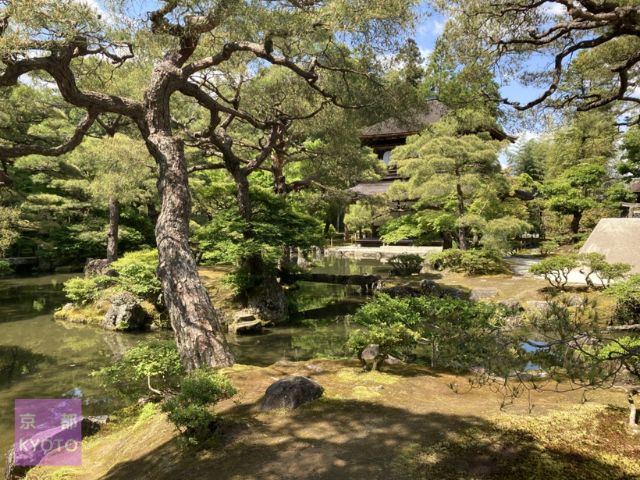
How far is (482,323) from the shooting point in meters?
3.78

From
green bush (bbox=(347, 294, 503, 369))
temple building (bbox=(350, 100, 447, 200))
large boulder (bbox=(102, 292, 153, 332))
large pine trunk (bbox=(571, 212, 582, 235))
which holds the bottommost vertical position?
large boulder (bbox=(102, 292, 153, 332))

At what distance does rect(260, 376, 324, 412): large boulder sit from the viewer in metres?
4.64

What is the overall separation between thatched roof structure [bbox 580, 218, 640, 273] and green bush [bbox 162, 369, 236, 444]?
480 inches

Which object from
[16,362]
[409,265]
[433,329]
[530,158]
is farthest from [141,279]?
[530,158]

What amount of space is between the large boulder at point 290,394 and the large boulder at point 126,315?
8401 millimetres

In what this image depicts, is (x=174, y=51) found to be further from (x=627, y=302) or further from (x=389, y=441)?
(x=627, y=302)

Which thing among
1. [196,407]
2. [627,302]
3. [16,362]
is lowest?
[16,362]

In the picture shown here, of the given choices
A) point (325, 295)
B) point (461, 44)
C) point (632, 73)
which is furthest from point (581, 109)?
point (325, 295)

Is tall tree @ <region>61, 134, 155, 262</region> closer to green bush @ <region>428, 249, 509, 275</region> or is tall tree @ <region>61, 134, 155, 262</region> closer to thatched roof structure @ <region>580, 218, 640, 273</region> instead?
green bush @ <region>428, 249, 509, 275</region>

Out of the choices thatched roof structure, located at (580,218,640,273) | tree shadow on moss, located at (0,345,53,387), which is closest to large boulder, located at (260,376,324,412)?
tree shadow on moss, located at (0,345,53,387)

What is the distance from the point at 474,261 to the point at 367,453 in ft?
42.4

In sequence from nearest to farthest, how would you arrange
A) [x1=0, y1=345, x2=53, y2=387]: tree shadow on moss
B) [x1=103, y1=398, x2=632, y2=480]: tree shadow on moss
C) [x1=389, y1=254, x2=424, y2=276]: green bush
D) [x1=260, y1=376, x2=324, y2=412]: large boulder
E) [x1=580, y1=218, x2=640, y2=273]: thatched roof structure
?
1. [x1=103, y1=398, x2=632, y2=480]: tree shadow on moss
2. [x1=260, y1=376, x2=324, y2=412]: large boulder
3. [x1=0, y1=345, x2=53, y2=387]: tree shadow on moss
4. [x1=580, y1=218, x2=640, y2=273]: thatched roof structure
5. [x1=389, y1=254, x2=424, y2=276]: green bush

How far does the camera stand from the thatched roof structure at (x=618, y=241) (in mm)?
12266

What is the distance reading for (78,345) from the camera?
34.3 feet
